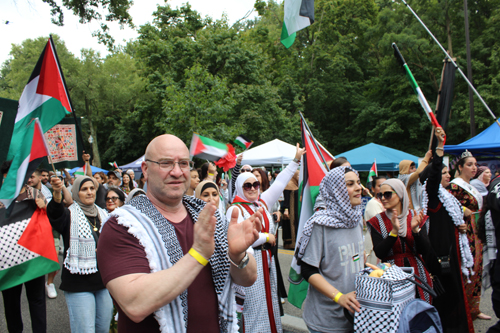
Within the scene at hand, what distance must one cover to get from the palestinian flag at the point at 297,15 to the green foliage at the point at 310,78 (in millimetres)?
14592

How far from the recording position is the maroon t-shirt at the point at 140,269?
159 cm

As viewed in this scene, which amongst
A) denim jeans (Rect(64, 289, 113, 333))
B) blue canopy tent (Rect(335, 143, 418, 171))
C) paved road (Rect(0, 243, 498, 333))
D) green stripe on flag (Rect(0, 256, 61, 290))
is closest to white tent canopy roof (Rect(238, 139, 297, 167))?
blue canopy tent (Rect(335, 143, 418, 171))

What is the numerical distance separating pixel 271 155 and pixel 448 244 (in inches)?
429

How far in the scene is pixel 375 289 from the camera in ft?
8.15

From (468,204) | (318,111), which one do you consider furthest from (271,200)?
(318,111)

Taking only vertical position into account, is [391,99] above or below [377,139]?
above

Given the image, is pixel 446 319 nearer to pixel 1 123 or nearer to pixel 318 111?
pixel 1 123

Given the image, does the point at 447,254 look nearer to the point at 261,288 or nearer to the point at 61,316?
the point at 261,288

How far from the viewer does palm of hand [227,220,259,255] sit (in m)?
1.85

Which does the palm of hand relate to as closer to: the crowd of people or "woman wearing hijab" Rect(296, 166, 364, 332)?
the crowd of people

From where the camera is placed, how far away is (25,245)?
12.6 feet

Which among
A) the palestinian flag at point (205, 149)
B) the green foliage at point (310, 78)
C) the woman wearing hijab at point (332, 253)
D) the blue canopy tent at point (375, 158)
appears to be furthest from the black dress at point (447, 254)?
the green foliage at point (310, 78)

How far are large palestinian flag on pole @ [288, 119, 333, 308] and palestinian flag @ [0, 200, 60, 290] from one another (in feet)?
8.46

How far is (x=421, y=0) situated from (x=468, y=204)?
73.7 ft
